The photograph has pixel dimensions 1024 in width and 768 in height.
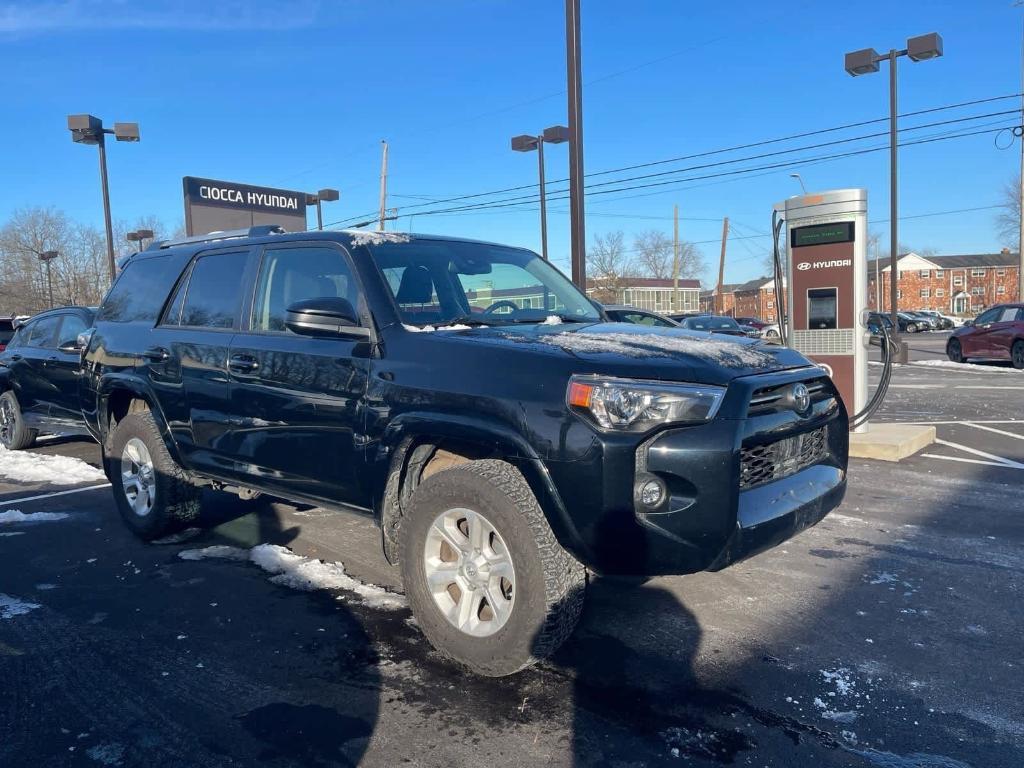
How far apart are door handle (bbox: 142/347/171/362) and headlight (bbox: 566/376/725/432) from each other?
3083mm

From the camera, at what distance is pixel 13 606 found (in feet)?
13.1

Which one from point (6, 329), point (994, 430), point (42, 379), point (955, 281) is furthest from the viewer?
point (955, 281)

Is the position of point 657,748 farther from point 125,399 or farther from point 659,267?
point 659,267

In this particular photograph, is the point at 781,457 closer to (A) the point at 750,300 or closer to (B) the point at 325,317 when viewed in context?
(B) the point at 325,317

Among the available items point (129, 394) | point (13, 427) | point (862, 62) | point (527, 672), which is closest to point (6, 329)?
point (13, 427)

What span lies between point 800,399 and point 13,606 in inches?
161

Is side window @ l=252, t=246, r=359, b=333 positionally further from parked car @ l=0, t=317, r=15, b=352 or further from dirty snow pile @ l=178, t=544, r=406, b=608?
parked car @ l=0, t=317, r=15, b=352

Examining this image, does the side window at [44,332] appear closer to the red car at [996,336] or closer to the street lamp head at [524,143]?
the street lamp head at [524,143]

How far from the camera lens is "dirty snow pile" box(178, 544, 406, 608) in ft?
13.3

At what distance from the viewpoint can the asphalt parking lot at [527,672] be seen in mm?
2629

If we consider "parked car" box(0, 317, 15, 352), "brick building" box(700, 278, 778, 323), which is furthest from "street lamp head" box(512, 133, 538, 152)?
"brick building" box(700, 278, 778, 323)

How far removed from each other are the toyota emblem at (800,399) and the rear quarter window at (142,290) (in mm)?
3887

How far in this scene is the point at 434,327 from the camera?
143 inches

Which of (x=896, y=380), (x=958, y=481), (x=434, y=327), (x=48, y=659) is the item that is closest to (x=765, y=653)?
(x=434, y=327)
